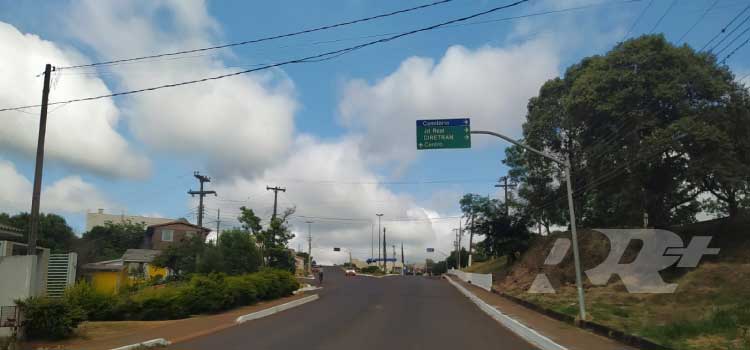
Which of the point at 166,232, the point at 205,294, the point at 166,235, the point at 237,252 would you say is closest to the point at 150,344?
the point at 205,294

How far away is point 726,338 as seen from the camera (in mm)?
13945

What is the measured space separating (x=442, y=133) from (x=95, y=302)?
44.5 feet

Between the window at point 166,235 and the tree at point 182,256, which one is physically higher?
the window at point 166,235

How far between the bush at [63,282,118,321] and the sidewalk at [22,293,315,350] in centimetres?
65

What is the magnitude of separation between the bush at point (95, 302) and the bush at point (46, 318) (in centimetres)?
410

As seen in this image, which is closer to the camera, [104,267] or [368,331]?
[368,331]

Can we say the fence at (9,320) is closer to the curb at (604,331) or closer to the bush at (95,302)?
the bush at (95,302)

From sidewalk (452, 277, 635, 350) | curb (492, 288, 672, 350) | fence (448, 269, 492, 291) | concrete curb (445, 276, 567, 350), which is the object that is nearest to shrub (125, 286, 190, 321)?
concrete curb (445, 276, 567, 350)

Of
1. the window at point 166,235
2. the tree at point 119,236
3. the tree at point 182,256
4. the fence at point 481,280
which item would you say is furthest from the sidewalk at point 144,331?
the tree at point 119,236

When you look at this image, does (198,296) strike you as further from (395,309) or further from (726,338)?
→ (726,338)

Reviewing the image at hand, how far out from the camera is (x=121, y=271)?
136 ft

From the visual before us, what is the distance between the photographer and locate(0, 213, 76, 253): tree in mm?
65938

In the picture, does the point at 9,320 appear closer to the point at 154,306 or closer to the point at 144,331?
the point at 144,331

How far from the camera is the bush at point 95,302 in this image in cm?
2012
